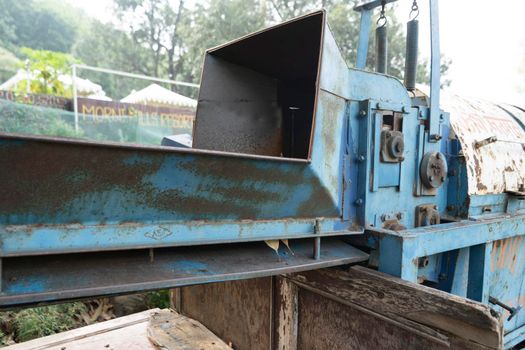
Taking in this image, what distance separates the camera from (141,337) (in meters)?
3.01

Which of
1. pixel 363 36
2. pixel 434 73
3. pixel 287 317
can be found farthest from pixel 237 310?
pixel 363 36

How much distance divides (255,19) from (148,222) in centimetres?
1846

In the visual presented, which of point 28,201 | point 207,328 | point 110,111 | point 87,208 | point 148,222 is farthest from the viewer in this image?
point 110,111

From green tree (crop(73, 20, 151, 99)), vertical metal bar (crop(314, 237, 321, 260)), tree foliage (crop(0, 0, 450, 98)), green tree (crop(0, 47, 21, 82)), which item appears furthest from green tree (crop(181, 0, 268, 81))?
vertical metal bar (crop(314, 237, 321, 260))

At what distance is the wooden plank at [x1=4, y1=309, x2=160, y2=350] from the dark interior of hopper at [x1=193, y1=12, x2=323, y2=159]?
1662mm

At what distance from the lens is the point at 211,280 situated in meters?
1.53

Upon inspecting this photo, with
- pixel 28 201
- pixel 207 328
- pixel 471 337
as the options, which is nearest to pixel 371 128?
pixel 471 337

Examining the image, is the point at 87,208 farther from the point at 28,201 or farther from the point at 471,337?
the point at 471,337

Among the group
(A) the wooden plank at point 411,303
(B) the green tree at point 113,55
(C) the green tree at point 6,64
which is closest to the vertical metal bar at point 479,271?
(A) the wooden plank at point 411,303

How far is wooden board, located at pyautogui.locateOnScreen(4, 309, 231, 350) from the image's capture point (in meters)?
2.75

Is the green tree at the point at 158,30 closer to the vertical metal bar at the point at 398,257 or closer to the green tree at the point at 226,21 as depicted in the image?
the green tree at the point at 226,21

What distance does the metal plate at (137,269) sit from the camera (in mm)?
1283

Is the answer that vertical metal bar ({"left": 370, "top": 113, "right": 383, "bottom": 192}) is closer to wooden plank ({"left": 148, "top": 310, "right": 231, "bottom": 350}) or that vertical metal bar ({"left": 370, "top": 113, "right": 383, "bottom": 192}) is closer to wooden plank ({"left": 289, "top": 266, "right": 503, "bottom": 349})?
wooden plank ({"left": 289, "top": 266, "right": 503, "bottom": 349})

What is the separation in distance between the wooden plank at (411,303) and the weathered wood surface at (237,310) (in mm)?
376
